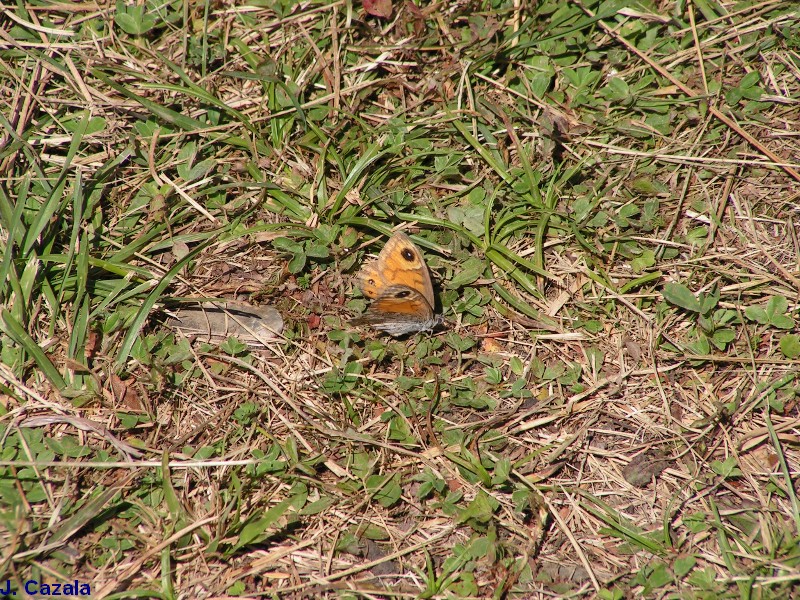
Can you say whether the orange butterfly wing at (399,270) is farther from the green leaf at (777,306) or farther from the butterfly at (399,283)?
the green leaf at (777,306)

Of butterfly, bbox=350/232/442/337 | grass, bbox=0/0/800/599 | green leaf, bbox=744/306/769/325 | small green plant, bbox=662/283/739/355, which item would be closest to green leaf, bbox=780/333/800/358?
grass, bbox=0/0/800/599

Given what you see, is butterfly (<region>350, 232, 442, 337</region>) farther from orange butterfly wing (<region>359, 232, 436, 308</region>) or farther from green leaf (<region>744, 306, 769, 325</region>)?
green leaf (<region>744, 306, 769, 325</region>)

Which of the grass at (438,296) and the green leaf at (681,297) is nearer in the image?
the grass at (438,296)

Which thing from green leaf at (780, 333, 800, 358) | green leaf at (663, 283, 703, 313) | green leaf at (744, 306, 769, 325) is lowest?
green leaf at (780, 333, 800, 358)

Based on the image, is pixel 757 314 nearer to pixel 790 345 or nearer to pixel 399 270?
pixel 790 345

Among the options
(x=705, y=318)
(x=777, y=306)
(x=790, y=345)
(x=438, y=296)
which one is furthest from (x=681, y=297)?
(x=438, y=296)

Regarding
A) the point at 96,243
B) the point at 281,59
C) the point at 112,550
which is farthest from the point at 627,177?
the point at 112,550

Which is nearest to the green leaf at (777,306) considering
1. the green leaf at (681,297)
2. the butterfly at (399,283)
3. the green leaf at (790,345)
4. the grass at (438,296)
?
the grass at (438,296)
